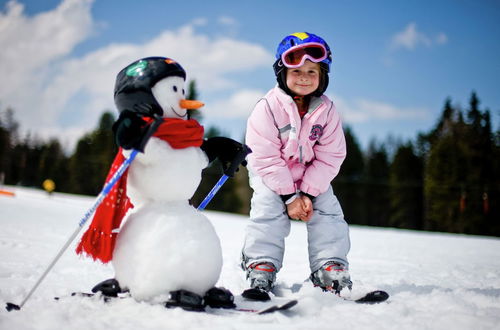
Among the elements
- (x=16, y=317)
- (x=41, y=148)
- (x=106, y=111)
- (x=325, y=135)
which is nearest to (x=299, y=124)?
(x=325, y=135)

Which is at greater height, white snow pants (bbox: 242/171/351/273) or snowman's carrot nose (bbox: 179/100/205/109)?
snowman's carrot nose (bbox: 179/100/205/109)

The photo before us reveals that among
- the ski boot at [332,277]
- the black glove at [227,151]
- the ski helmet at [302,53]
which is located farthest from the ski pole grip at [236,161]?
the ski boot at [332,277]

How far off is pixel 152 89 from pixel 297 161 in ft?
3.54

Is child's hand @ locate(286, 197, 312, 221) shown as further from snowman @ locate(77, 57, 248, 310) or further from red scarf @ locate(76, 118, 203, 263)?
red scarf @ locate(76, 118, 203, 263)

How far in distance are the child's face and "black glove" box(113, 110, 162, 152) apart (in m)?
1.11

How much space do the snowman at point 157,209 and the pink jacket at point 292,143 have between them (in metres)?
0.61

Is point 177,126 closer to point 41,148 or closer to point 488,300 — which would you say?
point 488,300

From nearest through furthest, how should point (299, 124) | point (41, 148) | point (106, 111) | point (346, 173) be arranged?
point (299, 124)
point (346, 173)
point (106, 111)
point (41, 148)

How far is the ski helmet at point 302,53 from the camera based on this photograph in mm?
2207

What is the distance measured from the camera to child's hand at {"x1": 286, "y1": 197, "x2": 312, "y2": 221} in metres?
2.20

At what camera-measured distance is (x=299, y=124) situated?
223 cm

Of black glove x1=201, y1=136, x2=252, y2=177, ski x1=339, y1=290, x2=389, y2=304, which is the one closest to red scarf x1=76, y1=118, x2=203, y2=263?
black glove x1=201, y1=136, x2=252, y2=177

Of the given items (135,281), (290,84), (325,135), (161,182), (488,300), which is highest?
(290,84)

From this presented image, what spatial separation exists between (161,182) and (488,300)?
1679 millimetres
